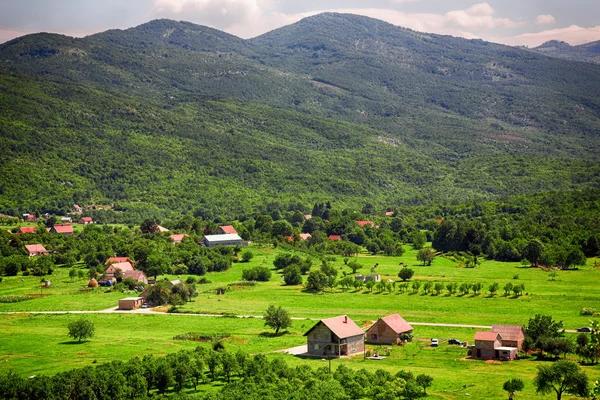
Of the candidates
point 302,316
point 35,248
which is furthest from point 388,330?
point 35,248

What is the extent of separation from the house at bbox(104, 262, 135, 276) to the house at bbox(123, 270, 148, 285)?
137 cm

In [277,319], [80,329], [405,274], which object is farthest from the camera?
[405,274]

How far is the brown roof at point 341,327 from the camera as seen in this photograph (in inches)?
2479

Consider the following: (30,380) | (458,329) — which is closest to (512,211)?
(458,329)

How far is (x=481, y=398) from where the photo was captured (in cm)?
4825

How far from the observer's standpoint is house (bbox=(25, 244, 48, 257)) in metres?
120

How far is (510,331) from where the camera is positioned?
206 feet

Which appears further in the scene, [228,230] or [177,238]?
[228,230]

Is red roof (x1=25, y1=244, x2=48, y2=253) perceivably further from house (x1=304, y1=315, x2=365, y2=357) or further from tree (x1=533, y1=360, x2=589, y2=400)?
tree (x1=533, y1=360, x2=589, y2=400)

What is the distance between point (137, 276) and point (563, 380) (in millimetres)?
67414

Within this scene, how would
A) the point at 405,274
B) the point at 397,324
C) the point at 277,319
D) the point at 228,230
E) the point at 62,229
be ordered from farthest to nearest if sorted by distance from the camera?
the point at 62,229 → the point at 228,230 → the point at 405,274 → the point at 277,319 → the point at 397,324

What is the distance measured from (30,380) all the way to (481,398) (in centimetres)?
2913

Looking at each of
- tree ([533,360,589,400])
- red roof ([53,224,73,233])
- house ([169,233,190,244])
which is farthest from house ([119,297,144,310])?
red roof ([53,224,73,233])

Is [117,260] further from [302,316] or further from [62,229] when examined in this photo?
[302,316]
